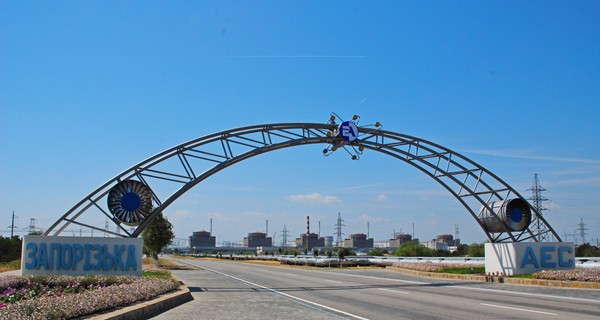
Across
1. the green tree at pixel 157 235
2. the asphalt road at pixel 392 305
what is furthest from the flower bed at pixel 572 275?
the green tree at pixel 157 235

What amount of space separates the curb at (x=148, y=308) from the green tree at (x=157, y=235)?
31335mm

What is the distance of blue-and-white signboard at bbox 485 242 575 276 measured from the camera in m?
26.2

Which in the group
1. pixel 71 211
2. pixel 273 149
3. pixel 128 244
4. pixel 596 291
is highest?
pixel 273 149

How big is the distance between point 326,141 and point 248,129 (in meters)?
4.55

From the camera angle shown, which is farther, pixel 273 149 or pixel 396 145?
pixel 396 145

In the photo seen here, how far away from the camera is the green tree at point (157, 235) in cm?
4700

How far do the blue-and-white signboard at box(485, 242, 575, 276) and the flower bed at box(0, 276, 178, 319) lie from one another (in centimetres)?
1740

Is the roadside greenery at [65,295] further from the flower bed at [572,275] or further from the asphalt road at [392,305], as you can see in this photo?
the flower bed at [572,275]

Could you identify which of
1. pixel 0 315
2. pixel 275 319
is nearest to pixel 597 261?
pixel 275 319

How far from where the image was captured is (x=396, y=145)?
2905 centimetres

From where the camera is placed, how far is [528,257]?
26.5 metres

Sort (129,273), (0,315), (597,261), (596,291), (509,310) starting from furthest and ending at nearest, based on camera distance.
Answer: (597,261), (129,273), (596,291), (509,310), (0,315)

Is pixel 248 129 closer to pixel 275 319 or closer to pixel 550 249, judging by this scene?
pixel 275 319

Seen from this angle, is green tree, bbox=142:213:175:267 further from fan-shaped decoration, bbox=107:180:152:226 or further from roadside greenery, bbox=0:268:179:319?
roadside greenery, bbox=0:268:179:319
